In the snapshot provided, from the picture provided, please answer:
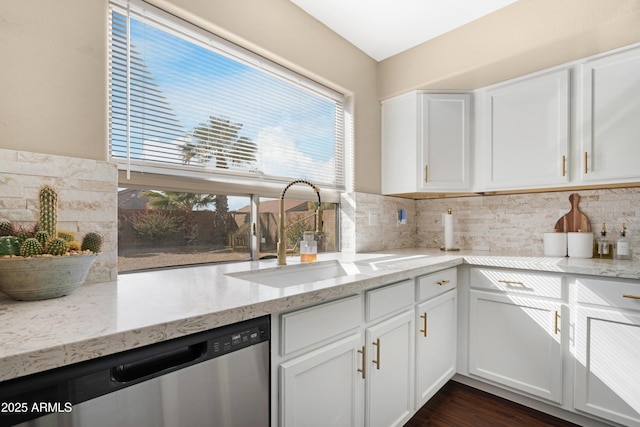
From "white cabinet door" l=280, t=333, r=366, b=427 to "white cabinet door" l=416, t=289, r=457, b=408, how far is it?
558mm

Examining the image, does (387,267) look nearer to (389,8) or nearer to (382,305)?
(382,305)

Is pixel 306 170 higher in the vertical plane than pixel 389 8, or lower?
lower

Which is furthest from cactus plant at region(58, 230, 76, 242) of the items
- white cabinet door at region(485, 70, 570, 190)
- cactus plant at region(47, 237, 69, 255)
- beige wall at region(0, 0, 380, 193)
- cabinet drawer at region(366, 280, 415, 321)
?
white cabinet door at region(485, 70, 570, 190)

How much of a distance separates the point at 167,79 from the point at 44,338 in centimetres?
129

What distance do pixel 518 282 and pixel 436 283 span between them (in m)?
0.50

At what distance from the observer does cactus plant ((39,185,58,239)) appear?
1.00 meters

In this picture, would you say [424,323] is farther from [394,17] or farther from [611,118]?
[394,17]

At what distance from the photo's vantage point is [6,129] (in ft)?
3.60

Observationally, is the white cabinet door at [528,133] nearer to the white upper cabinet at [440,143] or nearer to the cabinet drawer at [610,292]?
the white upper cabinet at [440,143]

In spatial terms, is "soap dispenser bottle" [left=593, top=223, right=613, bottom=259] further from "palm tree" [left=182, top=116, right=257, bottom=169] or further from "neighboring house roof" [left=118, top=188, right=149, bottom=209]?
"neighboring house roof" [left=118, top=188, right=149, bottom=209]

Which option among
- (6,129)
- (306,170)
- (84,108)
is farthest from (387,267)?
(6,129)

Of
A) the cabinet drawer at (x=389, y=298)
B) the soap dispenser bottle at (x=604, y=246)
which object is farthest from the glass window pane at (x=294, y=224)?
the soap dispenser bottle at (x=604, y=246)

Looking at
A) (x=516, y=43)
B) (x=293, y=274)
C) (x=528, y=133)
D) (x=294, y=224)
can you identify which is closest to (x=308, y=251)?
(x=293, y=274)

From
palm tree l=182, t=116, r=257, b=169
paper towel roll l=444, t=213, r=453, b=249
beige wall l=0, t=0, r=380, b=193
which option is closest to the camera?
beige wall l=0, t=0, r=380, b=193
